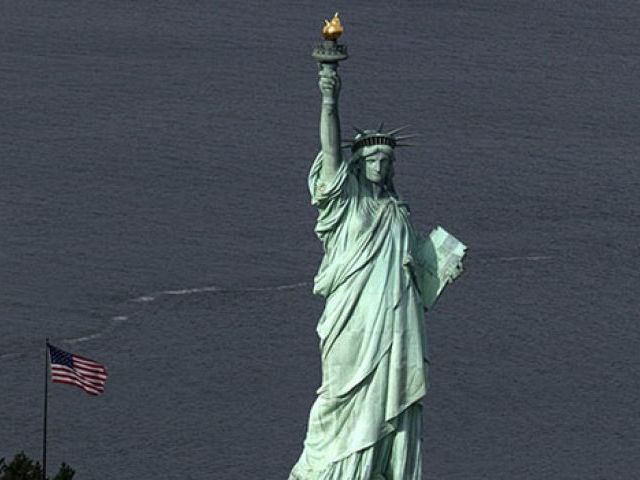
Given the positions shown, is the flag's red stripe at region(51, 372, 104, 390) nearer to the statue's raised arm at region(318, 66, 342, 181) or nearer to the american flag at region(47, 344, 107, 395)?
the american flag at region(47, 344, 107, 395)

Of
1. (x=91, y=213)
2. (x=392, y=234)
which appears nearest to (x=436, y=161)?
(x=91, y=213)

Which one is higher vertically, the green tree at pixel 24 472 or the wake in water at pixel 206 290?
the wake in water at pixel 206 290

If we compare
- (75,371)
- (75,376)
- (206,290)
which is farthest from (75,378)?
(206,290)

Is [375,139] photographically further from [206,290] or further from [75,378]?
[206,290]

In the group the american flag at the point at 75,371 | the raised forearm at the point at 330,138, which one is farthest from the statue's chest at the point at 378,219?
the american flag at the point at 75,371

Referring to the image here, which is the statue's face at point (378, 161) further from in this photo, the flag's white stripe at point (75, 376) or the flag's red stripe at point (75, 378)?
the flag's white stripe at point (75, 376)

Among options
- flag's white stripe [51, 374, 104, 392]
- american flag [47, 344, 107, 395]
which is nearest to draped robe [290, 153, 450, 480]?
flag's white stripe [51, 374, 104, 392]
